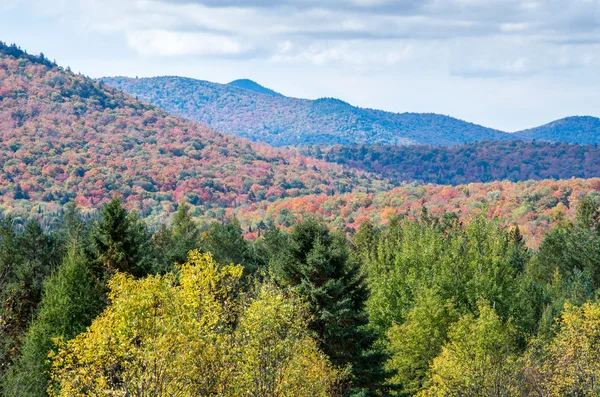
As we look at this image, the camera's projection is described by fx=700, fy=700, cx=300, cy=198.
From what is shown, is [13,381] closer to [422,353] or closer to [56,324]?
[56,324]

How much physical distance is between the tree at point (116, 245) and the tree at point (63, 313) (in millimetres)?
1237

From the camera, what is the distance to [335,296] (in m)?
35.5

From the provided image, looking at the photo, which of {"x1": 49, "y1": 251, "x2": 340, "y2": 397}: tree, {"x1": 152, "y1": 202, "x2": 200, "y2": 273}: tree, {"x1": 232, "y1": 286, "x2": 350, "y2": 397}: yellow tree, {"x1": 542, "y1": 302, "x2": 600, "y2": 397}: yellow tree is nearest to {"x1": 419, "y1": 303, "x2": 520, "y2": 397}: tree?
{"x1": 542, "y1": 302, "x2": 600, "y2": 397}: yellow tree

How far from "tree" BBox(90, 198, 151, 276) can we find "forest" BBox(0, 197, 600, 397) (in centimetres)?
9

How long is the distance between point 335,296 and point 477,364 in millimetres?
10654

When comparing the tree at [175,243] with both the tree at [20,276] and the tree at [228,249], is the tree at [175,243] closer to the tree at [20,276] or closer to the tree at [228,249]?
the tree at [228,249]

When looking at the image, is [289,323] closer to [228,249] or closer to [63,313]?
[63,313]

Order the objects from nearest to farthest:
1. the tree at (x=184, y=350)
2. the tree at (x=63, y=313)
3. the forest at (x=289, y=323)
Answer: the tree at (x=184, y=350), the forest at (x=289, y=323), the tree at (x=63, y=313)

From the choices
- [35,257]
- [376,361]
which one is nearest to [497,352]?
[376,361]

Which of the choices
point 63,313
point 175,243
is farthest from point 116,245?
point 175,243

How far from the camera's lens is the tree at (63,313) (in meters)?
40.4

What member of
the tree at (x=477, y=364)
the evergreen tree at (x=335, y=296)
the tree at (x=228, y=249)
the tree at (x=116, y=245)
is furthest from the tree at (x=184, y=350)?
the tree at (x=228, y=249)

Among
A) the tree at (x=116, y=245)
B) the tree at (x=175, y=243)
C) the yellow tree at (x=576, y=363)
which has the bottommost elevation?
the tree at (x=175, y=243)

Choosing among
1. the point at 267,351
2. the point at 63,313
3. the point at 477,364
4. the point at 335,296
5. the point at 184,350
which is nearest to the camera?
the point at 184,350
